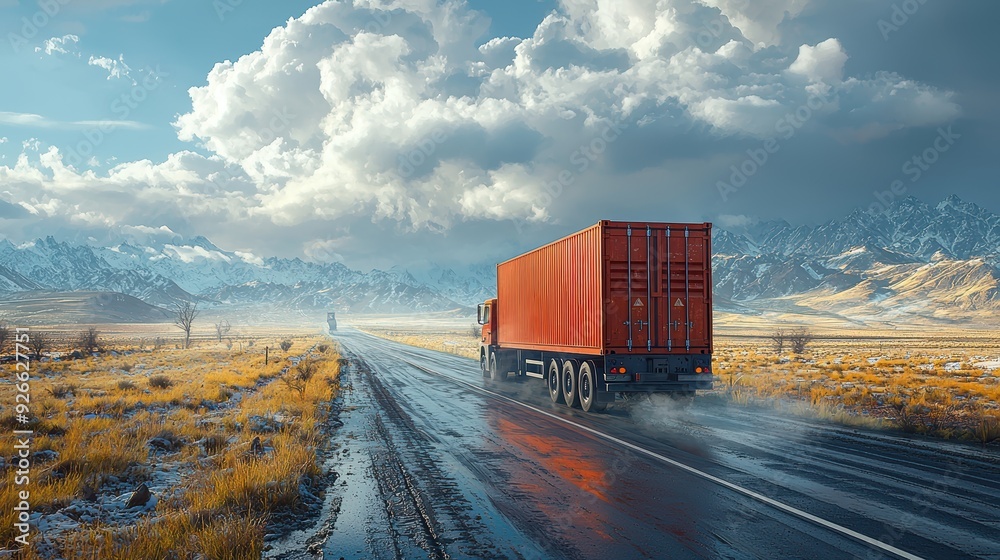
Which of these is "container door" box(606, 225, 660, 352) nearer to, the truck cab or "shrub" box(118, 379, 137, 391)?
the truck cab

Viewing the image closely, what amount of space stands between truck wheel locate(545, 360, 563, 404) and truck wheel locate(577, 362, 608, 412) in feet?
4.94

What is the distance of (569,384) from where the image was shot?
54.3ft

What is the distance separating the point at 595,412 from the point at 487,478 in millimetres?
7295

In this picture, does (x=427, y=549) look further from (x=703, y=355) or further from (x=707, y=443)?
(x=703, y=355)

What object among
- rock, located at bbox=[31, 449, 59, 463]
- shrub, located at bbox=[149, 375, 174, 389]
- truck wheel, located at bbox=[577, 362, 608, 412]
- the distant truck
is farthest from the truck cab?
rock, located at bbox=[31, 449, 59, 463]

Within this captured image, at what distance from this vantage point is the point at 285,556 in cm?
549

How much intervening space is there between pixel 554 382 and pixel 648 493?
10388 mm

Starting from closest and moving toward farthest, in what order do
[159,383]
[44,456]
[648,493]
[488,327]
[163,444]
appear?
[648,493] → [44,456] → [163,444] → [159,383] → [488,327]

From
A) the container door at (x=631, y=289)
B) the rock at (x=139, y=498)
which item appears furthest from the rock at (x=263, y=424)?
the container door at (x=631, y=289)

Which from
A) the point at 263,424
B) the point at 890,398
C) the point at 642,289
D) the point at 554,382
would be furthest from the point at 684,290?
the point at 263,424

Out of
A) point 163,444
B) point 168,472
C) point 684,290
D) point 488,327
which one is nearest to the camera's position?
point 168,472

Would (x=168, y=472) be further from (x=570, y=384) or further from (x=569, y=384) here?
(x=569, y=384)

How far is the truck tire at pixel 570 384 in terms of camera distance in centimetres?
1605

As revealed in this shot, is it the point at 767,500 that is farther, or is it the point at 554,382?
the point at 554,382
